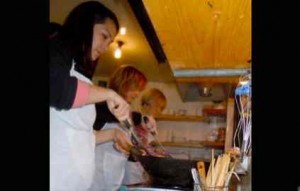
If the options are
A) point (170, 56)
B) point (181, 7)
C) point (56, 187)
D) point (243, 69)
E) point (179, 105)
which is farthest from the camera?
point (179, 105)

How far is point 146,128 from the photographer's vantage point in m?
1.11

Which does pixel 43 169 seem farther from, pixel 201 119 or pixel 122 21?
pixel 201 119

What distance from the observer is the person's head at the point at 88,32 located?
0.74 metres

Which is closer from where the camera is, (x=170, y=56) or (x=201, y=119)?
(x=170, y=56)

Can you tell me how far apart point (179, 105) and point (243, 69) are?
348 millimetres

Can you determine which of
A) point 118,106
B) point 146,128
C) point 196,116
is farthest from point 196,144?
point 118,106

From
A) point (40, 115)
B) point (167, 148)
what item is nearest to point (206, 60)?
point (167, 148)

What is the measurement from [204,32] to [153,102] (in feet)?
1.07

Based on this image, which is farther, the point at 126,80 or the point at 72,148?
the point at 126,80

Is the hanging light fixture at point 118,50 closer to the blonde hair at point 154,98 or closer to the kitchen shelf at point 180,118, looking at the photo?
the blonde hair at point 154,98

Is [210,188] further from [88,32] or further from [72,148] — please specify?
[88,32]

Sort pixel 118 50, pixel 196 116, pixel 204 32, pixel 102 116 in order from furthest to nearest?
pixel 196 116, pixel 204 32, pixel 118 50, pixel 102 116

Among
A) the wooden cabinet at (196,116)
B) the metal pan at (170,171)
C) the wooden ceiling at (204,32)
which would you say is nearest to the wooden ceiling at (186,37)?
the wooden ceiling at (204,32)
